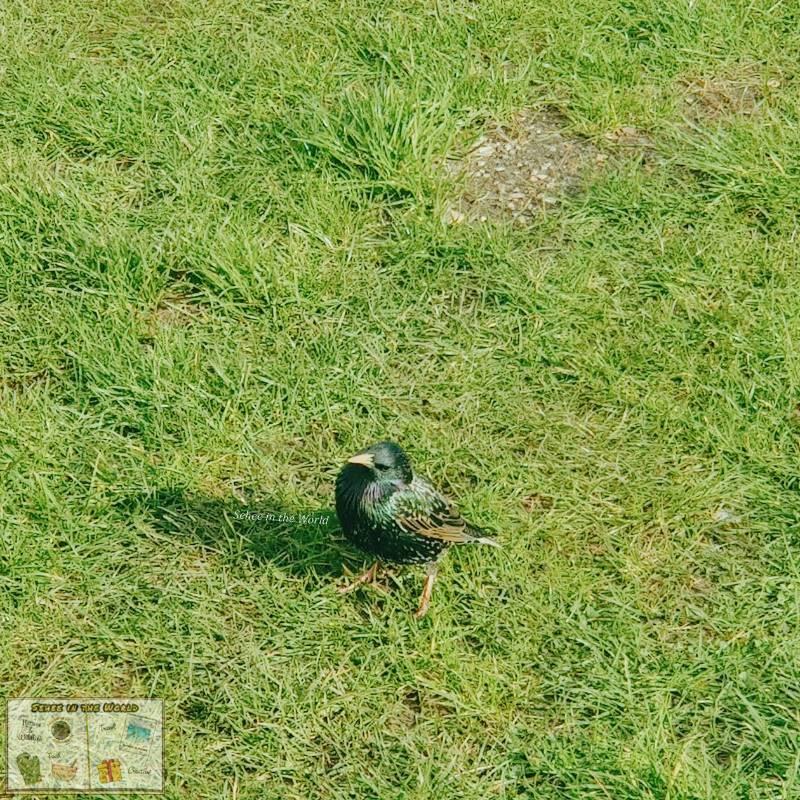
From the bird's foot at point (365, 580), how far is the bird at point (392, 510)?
21 centimetres

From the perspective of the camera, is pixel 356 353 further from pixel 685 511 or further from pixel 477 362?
pixel 685 511

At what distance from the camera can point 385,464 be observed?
418cm

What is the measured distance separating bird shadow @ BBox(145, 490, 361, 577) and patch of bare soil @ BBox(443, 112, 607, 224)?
Result: 1.71 meters

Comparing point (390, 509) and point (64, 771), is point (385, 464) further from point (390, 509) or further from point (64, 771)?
point (64, 771)

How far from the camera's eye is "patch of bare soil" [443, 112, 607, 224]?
575 cm

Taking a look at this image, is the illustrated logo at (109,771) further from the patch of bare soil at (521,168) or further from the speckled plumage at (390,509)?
the patch of bare soil at (521,168)

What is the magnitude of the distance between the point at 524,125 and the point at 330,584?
2715 mm

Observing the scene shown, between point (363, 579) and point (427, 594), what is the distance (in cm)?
26

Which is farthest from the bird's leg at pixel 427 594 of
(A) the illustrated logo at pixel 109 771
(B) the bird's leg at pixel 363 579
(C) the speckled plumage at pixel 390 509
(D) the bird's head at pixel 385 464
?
(A) the illustrated logo at pixel 109 771

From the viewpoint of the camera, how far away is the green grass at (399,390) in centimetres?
420

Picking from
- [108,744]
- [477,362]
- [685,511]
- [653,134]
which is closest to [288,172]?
[477,362]

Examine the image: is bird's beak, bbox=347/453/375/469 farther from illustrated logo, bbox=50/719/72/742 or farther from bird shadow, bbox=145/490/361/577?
illustrated logo, bbox=50/719/72/742

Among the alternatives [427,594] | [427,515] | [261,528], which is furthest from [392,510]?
[261,528]

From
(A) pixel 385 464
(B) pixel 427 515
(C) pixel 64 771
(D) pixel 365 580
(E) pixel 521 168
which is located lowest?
(C) pixel 64 771
